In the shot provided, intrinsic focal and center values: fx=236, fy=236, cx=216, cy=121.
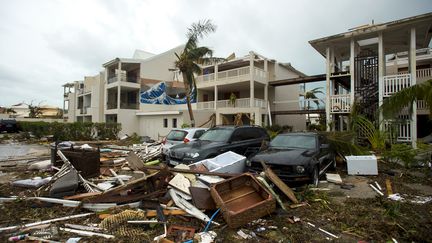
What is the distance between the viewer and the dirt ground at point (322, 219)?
3678 millimetres

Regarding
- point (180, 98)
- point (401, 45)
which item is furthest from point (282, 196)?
point (180, 98)

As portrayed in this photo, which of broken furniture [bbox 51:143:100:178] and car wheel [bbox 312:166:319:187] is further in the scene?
broken furniture [bbox 51:143:100:178]

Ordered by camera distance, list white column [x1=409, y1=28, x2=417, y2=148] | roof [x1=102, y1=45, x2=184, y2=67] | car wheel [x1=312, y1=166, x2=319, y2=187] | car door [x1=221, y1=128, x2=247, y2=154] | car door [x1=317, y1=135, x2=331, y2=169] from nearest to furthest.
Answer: car wheel [x1=312, y1=166, x2=319, y2=187] → car door [x1=317, y1=135, x2=331, y2=169] → car door [x1=221, y1=128, x2=247, y2=154] → white column [x1=409, y1=28, x2=417, y2=148] → roof [x1=102, y1=45, x2=184, y2=67]

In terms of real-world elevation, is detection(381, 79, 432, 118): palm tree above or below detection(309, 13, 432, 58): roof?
below

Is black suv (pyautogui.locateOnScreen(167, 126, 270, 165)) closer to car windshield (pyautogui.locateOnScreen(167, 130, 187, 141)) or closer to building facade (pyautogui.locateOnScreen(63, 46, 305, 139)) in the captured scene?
car windshield (pyautogui.locateOnScreen(167, 130, 187, 141))

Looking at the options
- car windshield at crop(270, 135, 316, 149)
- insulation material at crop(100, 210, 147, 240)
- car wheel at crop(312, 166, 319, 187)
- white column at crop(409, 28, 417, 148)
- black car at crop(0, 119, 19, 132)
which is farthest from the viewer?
black car at crop(0, 119, 19, 132)

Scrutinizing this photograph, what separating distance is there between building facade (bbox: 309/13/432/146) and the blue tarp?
51.9ft

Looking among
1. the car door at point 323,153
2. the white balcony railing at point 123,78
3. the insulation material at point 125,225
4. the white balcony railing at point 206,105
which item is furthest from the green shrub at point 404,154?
the white balcony railing at point 123,78

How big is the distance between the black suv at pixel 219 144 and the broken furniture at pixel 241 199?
2.56m

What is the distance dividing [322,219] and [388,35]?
13836mm

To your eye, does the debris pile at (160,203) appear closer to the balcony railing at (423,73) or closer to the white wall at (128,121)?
the white wall at (128,121)

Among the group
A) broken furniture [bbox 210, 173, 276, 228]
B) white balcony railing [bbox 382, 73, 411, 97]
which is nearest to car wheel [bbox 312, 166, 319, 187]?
broken furniture [bbox 210, 173, 276, 228]

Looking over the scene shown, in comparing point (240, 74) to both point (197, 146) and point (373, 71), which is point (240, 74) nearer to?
point (373, 71)

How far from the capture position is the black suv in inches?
302
